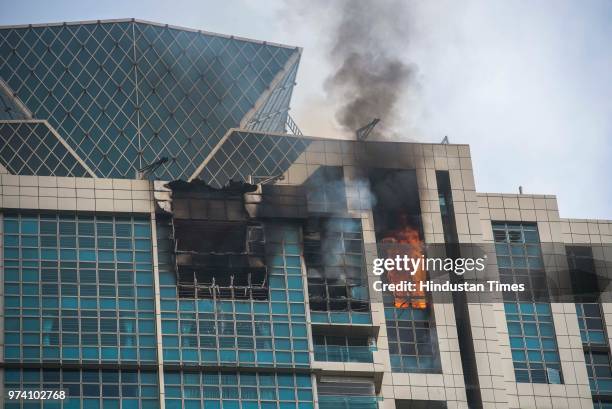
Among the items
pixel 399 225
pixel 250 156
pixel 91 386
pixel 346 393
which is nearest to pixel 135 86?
pixel 250 156

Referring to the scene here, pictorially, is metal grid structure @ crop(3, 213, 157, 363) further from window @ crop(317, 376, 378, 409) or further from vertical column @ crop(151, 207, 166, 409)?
window @ crop(317, 376, 378, 409)

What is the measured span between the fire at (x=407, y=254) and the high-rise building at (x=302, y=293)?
155 mm

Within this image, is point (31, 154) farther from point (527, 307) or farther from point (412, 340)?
point (527, 307)

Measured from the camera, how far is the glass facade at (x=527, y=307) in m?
122

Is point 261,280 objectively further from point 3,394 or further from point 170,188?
point 3,394

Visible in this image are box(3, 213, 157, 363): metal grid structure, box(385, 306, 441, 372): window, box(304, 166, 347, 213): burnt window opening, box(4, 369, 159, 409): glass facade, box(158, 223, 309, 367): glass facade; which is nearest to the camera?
box(4, 369, 159, 409): glass facade

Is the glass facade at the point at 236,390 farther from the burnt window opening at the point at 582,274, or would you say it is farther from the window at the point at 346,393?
the burnt window opening at the point at 582,274

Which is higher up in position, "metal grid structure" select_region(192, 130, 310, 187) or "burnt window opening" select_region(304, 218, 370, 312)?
"metal grid structure" select_region(192, 130, 310, 187)

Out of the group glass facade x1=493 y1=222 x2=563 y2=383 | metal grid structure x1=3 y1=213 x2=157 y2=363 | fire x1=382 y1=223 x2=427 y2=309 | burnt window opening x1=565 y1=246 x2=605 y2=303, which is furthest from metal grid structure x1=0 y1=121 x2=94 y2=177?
burnt window opening x1=565 y1=246 x2=605 y2=303

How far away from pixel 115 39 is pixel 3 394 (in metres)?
49.3

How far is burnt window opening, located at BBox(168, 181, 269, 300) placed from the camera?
11719 centimetres

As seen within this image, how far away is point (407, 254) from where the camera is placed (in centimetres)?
12225

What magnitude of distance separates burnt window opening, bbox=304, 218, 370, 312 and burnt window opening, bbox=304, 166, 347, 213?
1.04m

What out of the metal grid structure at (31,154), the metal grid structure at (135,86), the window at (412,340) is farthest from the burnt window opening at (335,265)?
the metal grid structure at (31,154)
